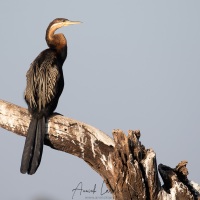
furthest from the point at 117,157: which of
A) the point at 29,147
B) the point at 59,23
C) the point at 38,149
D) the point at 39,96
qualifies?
the point at 59,23

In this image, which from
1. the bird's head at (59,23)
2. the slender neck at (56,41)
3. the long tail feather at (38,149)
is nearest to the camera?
the long tail feather at (38,149)

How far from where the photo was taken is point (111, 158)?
17.1 ft

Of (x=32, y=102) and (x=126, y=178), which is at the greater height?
(x=32, y=102)

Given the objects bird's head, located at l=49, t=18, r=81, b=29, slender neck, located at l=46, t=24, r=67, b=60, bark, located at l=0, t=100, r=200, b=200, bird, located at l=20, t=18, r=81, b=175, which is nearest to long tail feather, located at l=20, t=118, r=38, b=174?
bird, located at l=20, t=18, r=81, b=175

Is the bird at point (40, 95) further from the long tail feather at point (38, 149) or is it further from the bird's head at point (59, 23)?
the bird's head at point (59, 23)

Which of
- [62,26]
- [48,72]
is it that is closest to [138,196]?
[48,72]

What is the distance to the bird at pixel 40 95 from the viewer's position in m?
5.95

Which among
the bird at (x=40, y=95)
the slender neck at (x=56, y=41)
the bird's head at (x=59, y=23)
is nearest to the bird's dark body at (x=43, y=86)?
the bird at (x=40, y=95)

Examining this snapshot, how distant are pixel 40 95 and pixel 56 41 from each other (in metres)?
1.46

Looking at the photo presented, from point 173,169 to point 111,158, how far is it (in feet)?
2.37

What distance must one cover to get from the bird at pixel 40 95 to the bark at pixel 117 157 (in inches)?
5.3

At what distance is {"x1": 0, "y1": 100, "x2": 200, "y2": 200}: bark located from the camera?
197 inches

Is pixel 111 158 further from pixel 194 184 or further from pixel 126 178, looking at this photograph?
pixel 194 184

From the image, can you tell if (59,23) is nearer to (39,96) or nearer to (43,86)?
(43,86)
